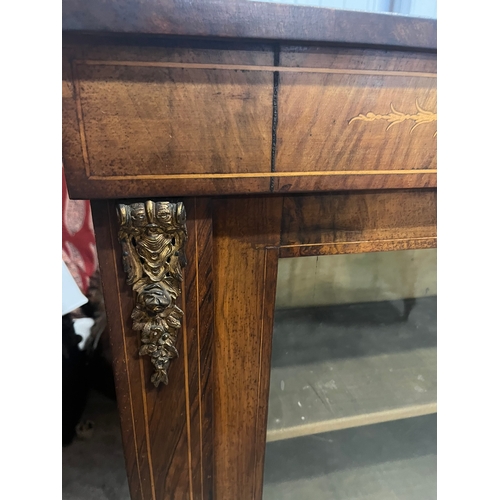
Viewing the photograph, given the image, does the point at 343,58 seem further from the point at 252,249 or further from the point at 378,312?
the point at 378,312

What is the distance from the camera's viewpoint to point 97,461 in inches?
27.5

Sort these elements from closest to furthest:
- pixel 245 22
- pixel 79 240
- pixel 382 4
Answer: pixel 245 22 < pixel 382 4 < pixel 79 240

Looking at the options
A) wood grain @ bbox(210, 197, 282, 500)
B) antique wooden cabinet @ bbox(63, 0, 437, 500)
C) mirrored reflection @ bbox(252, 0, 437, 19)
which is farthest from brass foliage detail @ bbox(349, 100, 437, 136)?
mirrored reflection @ bbox(252, 0, 437, 19)

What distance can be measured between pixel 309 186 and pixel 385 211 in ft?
0.36

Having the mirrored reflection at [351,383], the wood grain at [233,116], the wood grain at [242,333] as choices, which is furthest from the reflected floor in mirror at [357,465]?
the wood grain at [233,116]

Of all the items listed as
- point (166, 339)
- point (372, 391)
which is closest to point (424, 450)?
point (372, 391)

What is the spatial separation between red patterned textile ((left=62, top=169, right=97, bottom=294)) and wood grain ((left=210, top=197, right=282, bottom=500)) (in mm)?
356

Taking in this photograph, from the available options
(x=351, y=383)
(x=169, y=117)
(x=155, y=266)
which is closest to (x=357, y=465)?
(x=351, y=383)

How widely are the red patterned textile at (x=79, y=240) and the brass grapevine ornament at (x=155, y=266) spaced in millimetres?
341

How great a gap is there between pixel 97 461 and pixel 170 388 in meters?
0.40

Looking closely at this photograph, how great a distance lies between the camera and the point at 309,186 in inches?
14.3

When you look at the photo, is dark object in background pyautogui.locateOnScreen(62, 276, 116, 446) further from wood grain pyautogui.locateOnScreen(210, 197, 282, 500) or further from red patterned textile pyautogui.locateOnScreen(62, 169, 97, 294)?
wood grain pyautogui.locateOnScreen(210, 197, 282, 500)

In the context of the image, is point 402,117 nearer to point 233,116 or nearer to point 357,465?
point 233,116

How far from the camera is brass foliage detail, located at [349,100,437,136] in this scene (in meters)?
0.36
